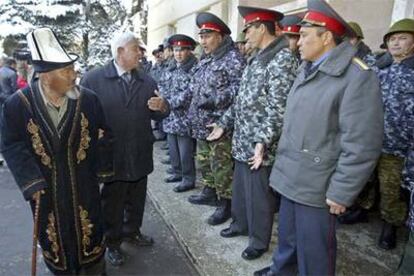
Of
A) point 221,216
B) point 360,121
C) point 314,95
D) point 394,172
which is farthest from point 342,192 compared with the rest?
point 221,216

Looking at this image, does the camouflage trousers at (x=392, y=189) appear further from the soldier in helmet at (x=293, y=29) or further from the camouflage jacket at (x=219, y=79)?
the camouflage jacket at (x=219, y=79)

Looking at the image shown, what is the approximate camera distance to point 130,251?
3572 millimetres

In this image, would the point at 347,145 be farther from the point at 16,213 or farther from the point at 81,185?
the point at 16,213

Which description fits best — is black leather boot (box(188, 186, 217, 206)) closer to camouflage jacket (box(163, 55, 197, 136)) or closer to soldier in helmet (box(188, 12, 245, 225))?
soldier in helmet (box(188, 12, 245, 225))

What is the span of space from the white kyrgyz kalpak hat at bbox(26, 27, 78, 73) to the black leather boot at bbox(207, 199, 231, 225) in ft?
7.61

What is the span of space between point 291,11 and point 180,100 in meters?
2.41

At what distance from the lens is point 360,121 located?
2.11 meters

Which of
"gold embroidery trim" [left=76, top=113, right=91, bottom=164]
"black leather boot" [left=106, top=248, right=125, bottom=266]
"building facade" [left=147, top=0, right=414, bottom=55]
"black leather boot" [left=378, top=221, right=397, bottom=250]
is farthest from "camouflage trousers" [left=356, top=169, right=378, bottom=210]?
"gold embroidery trim" [left=76, top=113, right=91, bottom=164]

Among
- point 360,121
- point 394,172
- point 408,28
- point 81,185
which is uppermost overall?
point 408,28

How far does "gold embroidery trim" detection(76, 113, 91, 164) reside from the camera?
8.21ft

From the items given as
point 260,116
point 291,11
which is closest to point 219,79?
point 260,116

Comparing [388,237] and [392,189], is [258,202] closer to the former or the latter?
[392,189]

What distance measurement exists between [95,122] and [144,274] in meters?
1.40

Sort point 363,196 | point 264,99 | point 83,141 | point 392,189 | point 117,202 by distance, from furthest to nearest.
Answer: point 363,196
point 392,189
point 117,202
point 264,99
point 83,141
